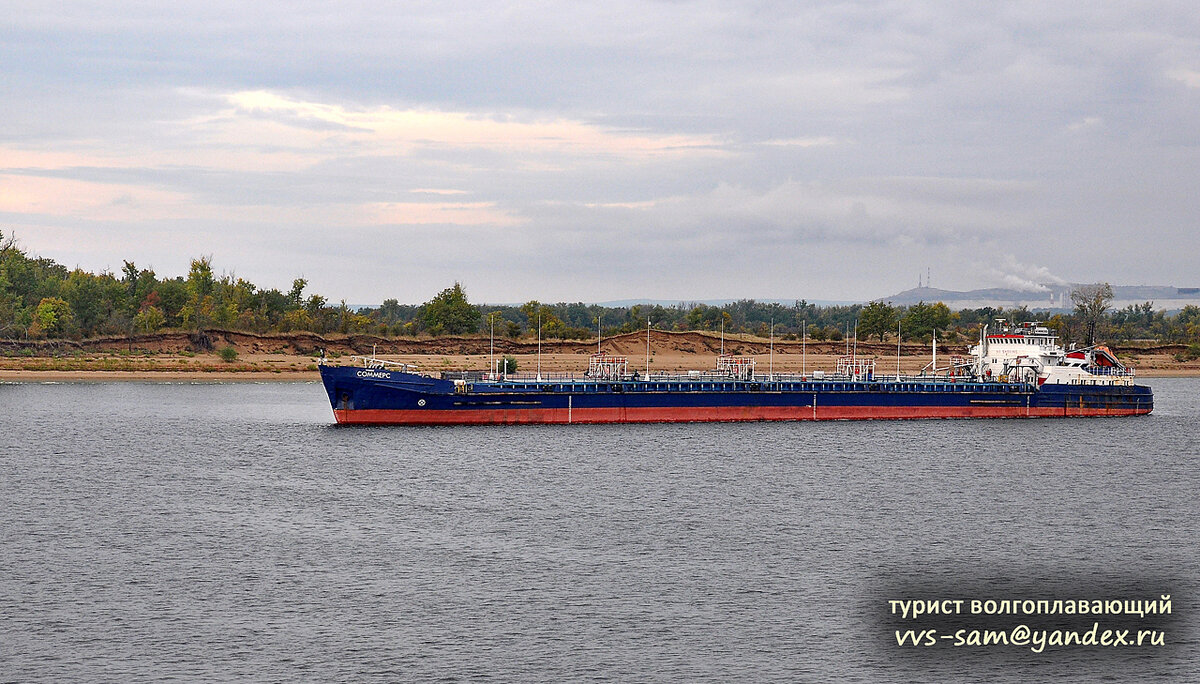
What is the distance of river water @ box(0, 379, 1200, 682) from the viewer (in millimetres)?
32312

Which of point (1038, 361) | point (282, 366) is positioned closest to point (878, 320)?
point (282, 366)

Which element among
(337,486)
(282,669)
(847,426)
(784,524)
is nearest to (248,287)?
(847,426)

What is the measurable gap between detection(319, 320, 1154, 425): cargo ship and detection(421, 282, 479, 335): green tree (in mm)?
85430

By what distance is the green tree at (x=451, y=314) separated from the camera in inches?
7116

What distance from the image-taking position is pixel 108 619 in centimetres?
3459

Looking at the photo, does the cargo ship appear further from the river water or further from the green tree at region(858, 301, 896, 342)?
the green tree at region(858, 301, 896, 342)

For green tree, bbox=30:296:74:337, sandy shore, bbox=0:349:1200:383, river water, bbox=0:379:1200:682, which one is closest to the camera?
river water, bbox=0:379:1200:682

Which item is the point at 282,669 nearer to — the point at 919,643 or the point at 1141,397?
the point at 919,643

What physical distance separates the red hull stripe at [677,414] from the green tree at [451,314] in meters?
99.4

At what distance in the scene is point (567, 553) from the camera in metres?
43.5

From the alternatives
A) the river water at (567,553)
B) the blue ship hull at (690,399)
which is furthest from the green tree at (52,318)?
the blue ship hull at (690,399)

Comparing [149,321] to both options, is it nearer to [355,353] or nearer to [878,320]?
[355,353]

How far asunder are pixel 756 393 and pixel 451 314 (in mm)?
101897

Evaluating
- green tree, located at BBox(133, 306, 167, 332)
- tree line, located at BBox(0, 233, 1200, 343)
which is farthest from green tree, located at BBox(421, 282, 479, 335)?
green tree, located at BBox(133, 306, 167, 332)
